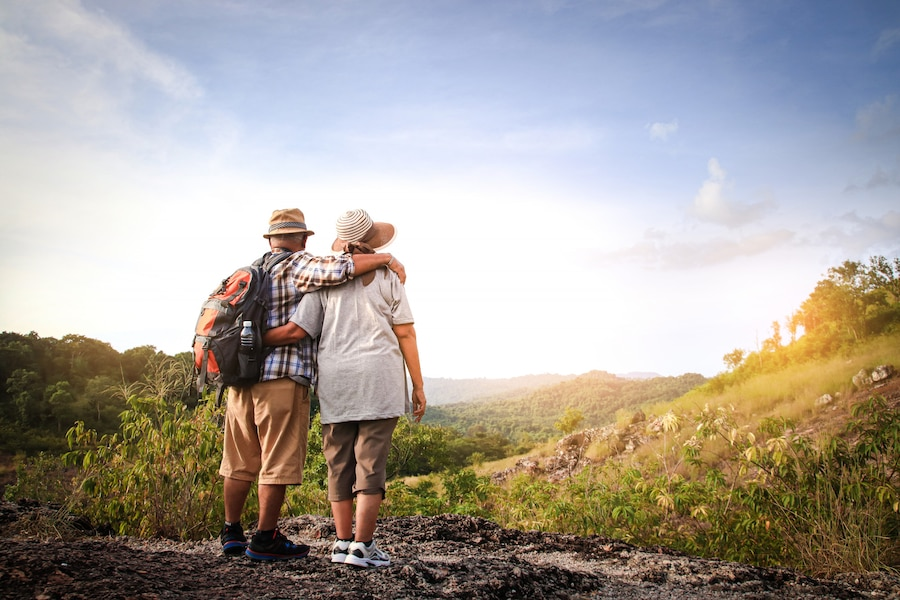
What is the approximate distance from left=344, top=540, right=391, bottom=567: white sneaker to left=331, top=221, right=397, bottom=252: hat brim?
159 cm

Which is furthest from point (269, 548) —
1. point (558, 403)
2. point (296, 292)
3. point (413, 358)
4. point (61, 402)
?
point (558, 403)

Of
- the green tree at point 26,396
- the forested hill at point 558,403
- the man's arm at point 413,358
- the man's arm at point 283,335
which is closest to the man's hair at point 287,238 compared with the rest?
the man's arm at point 283,335

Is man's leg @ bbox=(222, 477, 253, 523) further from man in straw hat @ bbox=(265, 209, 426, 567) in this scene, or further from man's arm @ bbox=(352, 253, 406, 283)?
man's arm @ bbox=(352, 253, 406, 283)

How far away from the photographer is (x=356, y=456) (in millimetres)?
2963

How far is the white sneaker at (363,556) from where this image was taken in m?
2.87

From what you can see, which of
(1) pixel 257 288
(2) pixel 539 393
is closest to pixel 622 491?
(1) pixel 257 288

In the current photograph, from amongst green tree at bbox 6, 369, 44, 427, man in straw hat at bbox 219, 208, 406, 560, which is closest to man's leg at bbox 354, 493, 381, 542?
Answer: man in straw hat at bbox 219, 208, 406, 560

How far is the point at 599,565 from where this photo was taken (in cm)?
396

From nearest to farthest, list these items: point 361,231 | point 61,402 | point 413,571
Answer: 1. point 413,571
2. point 361,231
3. point 61,402

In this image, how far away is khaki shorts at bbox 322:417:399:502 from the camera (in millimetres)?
2908

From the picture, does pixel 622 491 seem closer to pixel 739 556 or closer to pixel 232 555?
pixel 739 556

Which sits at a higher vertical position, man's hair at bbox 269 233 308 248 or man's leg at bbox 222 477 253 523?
man's hair at bbox 269 233 308 248

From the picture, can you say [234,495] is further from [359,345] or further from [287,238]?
[287,238]

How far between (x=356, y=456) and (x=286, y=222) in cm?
138
